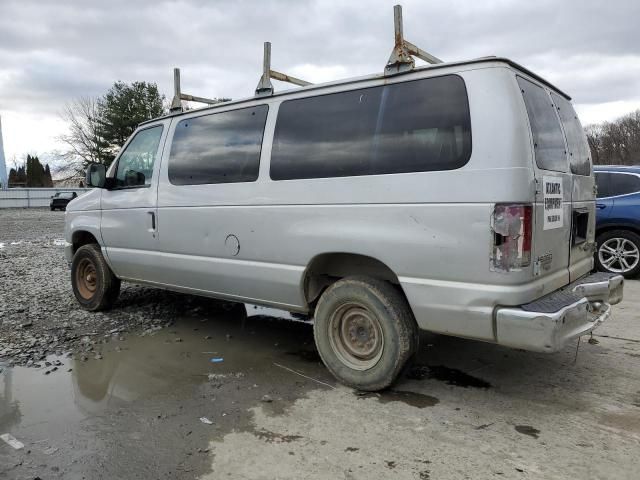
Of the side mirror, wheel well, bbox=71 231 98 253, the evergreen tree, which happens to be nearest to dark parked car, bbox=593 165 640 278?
the side mirror

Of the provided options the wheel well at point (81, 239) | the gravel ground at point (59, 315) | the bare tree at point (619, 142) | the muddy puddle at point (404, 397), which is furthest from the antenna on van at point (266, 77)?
the bare tree at point (619, 142)

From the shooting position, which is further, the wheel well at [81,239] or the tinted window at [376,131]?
the wheel well at [81,239]

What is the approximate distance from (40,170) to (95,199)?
70600mm

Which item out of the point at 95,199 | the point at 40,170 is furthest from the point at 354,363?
the point at 40,170

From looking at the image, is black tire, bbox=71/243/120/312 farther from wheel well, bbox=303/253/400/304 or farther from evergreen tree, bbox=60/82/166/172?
evergreen tree, bbox=60/82/166/172

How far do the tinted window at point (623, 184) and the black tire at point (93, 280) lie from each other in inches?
291

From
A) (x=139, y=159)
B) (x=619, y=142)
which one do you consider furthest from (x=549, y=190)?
(x=619, y=142)

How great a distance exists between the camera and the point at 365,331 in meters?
3.79

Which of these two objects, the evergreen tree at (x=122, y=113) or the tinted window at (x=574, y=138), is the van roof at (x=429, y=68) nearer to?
the tinted window at (x=574, y=138)

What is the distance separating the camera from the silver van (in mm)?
3053

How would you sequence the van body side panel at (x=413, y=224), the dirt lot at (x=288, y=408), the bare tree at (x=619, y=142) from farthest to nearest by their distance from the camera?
the bare tree at (x=619, y=142) < the van body side panel at (x=413, y=224) < the dirt lot at (x=288, y=408)

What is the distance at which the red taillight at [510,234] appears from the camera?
2.98 metres

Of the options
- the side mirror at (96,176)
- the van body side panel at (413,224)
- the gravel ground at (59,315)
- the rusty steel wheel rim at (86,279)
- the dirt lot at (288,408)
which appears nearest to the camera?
the dirt lot at (288,408)

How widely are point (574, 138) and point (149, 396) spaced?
13.0 feet
